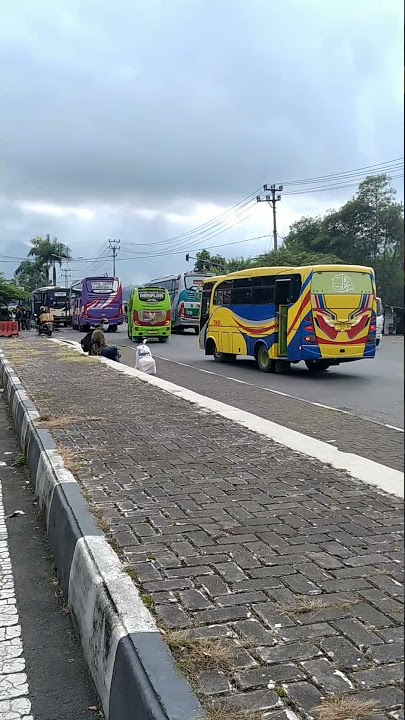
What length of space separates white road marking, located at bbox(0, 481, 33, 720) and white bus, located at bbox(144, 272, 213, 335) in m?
29.5

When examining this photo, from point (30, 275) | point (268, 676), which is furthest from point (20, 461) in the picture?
point (30, 275)

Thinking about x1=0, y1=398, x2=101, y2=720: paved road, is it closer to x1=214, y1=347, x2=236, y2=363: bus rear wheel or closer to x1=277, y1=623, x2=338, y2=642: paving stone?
x1=277, y1=623, x2=338, y2=642: paving stone

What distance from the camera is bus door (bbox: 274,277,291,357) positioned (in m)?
15.1

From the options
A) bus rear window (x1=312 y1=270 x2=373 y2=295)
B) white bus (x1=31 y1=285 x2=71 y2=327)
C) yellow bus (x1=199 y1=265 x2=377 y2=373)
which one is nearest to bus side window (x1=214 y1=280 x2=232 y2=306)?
yellow bus (x1=199 y1=265 x2=377 y2=373)

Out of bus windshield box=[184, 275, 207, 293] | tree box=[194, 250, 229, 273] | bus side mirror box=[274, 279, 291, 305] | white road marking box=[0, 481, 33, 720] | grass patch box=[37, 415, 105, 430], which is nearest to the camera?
white road marking box=[0, 481, 33, 720]

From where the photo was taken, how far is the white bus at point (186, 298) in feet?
110

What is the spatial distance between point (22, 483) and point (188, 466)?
68.1 inches

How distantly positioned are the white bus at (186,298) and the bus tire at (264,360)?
16.6 metres

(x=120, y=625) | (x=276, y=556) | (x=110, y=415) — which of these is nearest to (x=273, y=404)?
(x=110, y=415)

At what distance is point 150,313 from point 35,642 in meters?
25.4

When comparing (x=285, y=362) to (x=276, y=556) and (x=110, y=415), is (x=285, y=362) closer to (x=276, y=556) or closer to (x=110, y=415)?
(x=110, y=415)

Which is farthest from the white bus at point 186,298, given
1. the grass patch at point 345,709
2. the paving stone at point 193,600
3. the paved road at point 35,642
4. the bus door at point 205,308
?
the grass patch at point 345,709

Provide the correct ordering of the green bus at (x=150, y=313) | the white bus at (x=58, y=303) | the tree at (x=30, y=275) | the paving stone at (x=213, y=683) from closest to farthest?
the paving stone at (x=213, y=683), the green bus at (x=150, y=313), the white bus at (x=58, y=303), the tree at (x=30, y=275)

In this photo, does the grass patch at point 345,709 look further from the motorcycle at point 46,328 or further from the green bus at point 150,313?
the motorcycle at point 46,328
